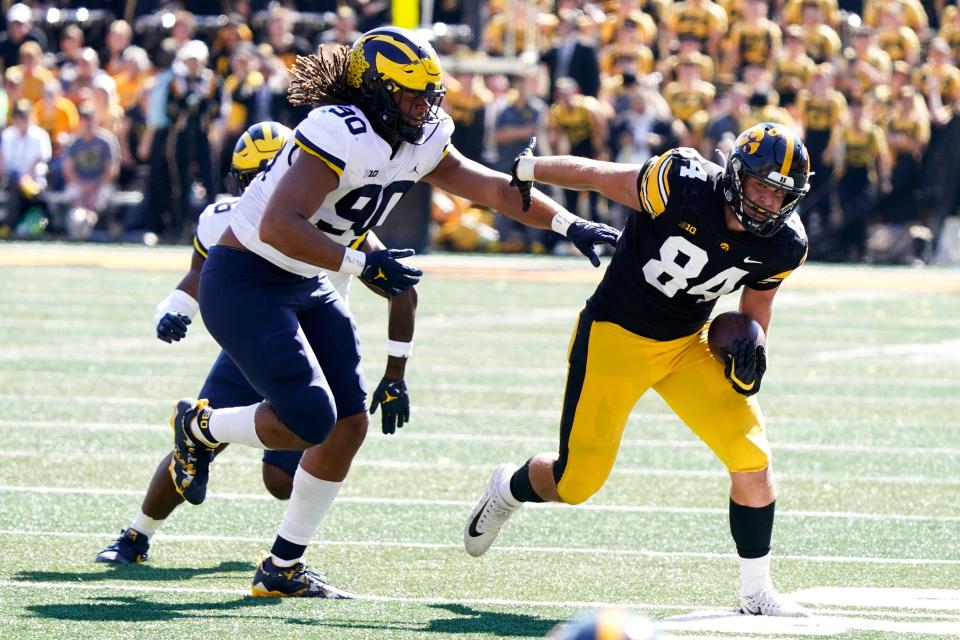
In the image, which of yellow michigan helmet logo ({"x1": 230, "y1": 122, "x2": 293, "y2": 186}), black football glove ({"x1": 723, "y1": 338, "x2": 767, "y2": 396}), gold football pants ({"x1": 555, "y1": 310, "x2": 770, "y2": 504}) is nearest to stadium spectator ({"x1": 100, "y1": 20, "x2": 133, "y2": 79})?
yellow michigan helmet logo ({"x1": 230, "y1": 122, "x2": 293, "y2": 186})

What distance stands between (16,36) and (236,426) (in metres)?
16.0

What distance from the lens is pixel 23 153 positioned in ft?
60.1

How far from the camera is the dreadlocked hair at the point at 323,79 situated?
565cm

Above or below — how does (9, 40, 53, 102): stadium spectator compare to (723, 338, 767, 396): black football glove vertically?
below

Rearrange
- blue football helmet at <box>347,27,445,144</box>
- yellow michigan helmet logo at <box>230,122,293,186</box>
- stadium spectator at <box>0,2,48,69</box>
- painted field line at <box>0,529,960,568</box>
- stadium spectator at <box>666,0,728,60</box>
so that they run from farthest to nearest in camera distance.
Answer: stadium spectator at <box>0,2,48,69</box> → stadium spectator at <box>666,0,728,60</box> → yellow michigan helmet logo at <box>230,122,293,186</box> → painted field line at <box>0,529,960,568</box> → blue football helmet at <box>347,27,445,144</box>

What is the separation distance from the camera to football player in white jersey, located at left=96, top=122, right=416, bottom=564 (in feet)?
19.2

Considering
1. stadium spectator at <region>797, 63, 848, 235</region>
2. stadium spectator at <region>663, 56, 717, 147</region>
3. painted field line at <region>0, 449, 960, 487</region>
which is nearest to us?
painted field line at <region>0, 449, 960, 487</region>

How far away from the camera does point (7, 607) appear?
510 cm

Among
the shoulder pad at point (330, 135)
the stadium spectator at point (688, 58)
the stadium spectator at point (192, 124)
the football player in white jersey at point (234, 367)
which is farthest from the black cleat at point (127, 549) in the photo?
the stadium spectator at point (688, 58)

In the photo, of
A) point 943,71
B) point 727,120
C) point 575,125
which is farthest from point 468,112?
point 943,71

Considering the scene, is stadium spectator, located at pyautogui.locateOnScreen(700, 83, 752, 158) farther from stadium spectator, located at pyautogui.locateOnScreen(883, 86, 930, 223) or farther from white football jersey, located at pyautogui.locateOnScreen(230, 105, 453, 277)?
white football jersey, located at pyautogui.locateOnScreen(230, 105, 453, 277)

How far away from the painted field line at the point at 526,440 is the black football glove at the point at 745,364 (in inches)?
115

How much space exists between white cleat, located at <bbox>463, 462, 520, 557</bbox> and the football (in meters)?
0.88

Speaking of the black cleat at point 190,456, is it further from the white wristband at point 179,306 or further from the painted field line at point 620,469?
the painted field line at point 620,469
